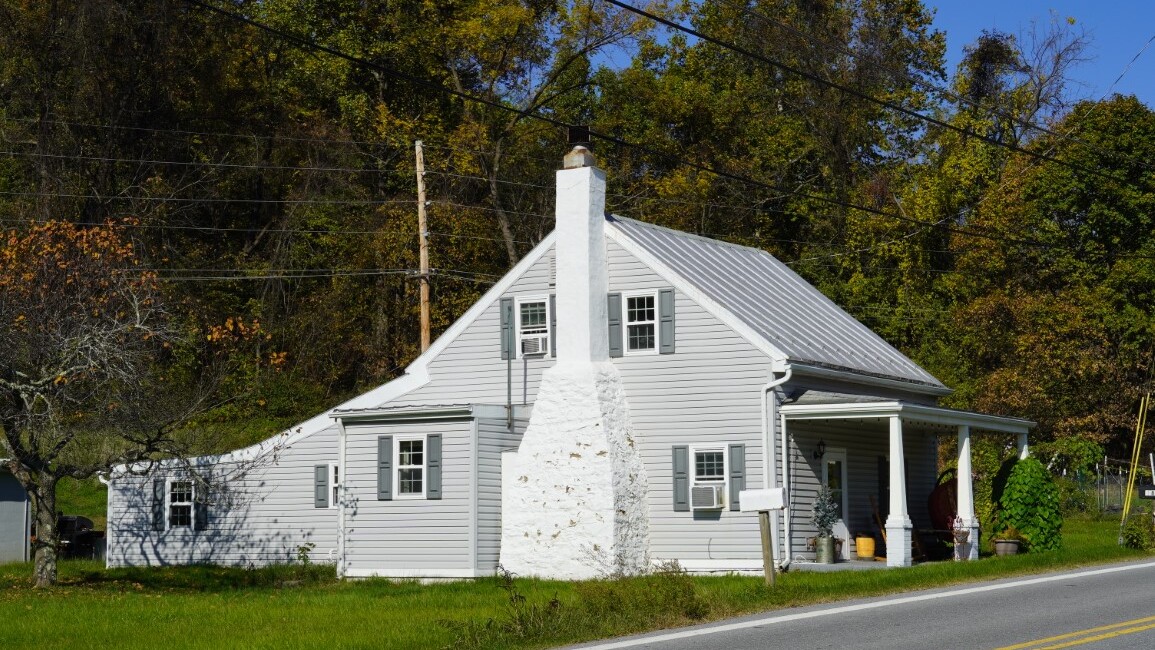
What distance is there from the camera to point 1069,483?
138 ft

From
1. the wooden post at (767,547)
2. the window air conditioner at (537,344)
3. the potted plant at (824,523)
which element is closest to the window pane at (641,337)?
the window air conditioner at (537,344)

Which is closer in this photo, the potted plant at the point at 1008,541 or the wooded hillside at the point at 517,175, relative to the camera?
the potted plant at the point at 1008,541

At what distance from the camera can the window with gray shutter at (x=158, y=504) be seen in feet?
108

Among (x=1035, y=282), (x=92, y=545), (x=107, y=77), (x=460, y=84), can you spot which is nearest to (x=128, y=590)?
(x=92, y=545)

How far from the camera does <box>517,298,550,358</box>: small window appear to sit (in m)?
29.1

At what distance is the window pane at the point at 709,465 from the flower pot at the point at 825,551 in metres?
2.21

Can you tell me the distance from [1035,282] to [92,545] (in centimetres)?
3027

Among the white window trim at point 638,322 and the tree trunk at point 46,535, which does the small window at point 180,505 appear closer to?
the tree trunk at point 46,535

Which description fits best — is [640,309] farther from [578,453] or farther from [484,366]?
[484,366]

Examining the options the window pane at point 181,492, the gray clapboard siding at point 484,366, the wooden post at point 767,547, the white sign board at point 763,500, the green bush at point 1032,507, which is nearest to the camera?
the white sign board at point 763,500

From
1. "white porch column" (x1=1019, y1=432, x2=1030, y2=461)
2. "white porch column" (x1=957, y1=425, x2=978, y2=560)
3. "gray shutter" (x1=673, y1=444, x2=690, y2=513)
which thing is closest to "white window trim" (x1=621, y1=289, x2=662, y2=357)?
"gray shutter" (x1=673, y1=444, x2=690, y2=513)

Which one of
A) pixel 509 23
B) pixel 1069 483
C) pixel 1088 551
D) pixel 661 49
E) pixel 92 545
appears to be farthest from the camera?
pixel 661 49

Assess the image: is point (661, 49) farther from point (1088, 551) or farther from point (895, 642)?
point (895, 642)

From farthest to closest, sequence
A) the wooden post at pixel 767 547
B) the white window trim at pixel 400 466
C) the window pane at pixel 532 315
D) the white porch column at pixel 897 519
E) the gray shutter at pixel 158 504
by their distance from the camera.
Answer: the gray shutter at pixel 158 504
the window pane at pixel 532 315
the white window trim at pixel 400 466
the white porch column at pixel 897 519
the wooden post at pixel 767 547
